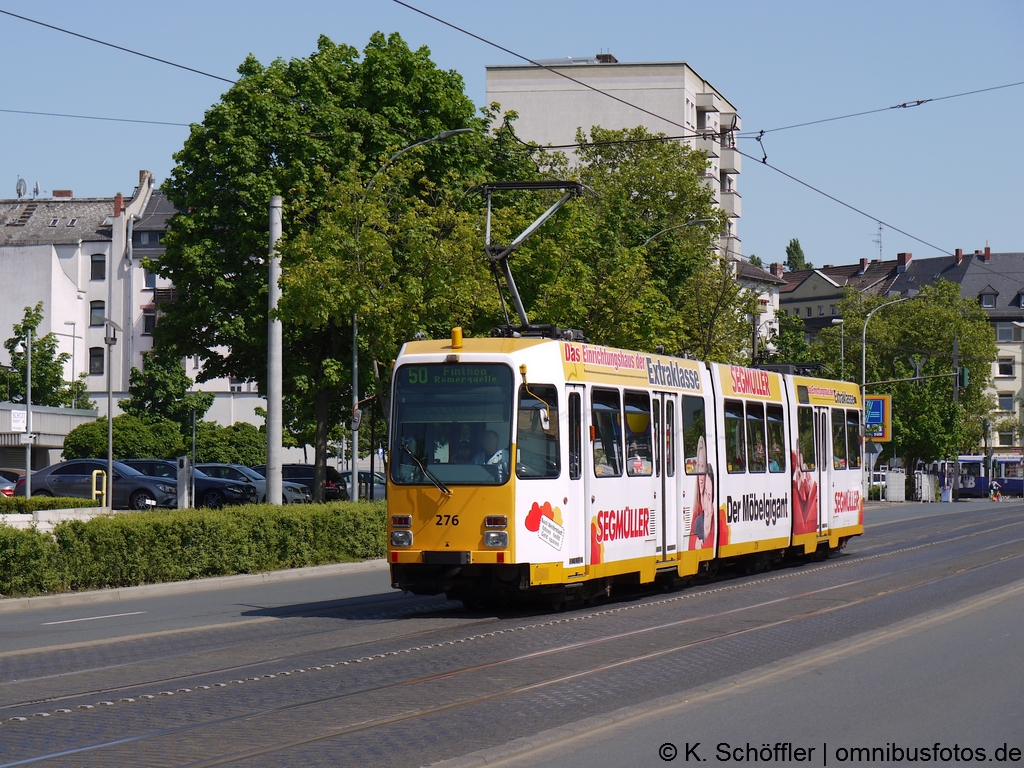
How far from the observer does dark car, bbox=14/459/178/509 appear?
123 feet

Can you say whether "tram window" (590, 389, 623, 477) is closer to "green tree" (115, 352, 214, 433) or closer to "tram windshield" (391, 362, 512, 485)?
"tram windshield" (391, 362, 512, 485)

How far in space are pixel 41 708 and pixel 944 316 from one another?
98.9 metres

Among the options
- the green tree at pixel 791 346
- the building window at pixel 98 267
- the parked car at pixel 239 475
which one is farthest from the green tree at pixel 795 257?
the parked car at pixel 239 475

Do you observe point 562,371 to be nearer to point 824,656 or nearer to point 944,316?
point 824,656

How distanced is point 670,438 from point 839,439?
8655mm

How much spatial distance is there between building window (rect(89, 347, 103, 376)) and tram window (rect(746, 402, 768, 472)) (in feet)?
232

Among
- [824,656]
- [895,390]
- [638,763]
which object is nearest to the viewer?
[638,763]

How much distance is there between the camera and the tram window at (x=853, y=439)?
26.7 meters

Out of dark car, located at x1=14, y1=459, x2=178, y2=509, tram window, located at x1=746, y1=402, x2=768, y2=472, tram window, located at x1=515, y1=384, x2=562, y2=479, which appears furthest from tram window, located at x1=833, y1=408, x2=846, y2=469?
dark car, located at x1=14, y1=459, x2=178, y2=509

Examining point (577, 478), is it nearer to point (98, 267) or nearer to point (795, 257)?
point (98, 267)

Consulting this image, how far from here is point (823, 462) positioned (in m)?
25.1

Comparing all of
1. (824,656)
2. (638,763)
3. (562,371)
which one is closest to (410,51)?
(562,371)

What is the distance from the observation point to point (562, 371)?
1594cm

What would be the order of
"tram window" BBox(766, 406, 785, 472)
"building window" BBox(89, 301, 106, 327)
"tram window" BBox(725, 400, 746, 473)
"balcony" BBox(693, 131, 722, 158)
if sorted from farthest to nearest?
"building window" BBox(89, 301, 106, 327) → "balcony" BBox(693, 131, 722, 158) → "tram window" BBox(766, 406, 785, 472) → "tram window" BBox(725, 400, 746, 473)
